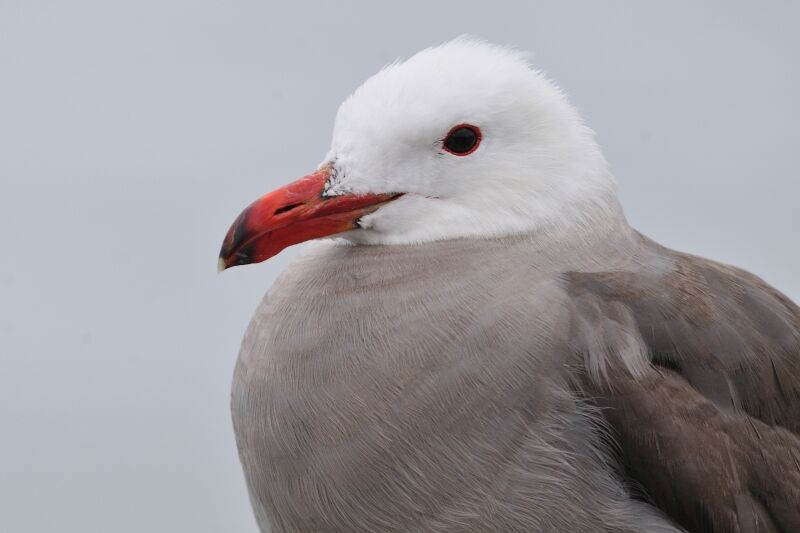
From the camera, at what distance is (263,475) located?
2568 mm

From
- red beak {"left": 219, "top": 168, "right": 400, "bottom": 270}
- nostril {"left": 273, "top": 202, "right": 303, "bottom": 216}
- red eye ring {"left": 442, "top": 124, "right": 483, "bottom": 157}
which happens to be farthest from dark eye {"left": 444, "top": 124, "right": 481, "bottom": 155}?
nostril {"left": 273, "top": 202, "right": 303, "bottom": 216}

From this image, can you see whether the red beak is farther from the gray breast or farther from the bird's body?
the gray breast

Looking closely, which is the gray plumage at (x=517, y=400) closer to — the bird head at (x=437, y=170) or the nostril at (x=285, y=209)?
the bird head at (x=437, y=170)

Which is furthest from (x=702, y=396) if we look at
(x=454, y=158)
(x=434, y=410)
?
Answer: (x=454, y=158)

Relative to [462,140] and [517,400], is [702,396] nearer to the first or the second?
[517,400]

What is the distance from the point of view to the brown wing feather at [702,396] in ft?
8.20

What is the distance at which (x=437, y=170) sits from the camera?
8.84 feet

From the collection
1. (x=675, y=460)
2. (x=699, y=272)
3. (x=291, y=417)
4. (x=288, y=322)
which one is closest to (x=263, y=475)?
(x=291, y=417)

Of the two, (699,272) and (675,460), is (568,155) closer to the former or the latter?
(699,272)

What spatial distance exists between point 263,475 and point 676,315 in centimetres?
88

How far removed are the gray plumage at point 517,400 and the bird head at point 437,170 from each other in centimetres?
7

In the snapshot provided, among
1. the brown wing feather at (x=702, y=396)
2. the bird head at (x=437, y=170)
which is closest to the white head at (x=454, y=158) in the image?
the bird head at (x=437, y=170)

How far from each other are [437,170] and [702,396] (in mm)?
697

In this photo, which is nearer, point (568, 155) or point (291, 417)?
point (291, 417)
